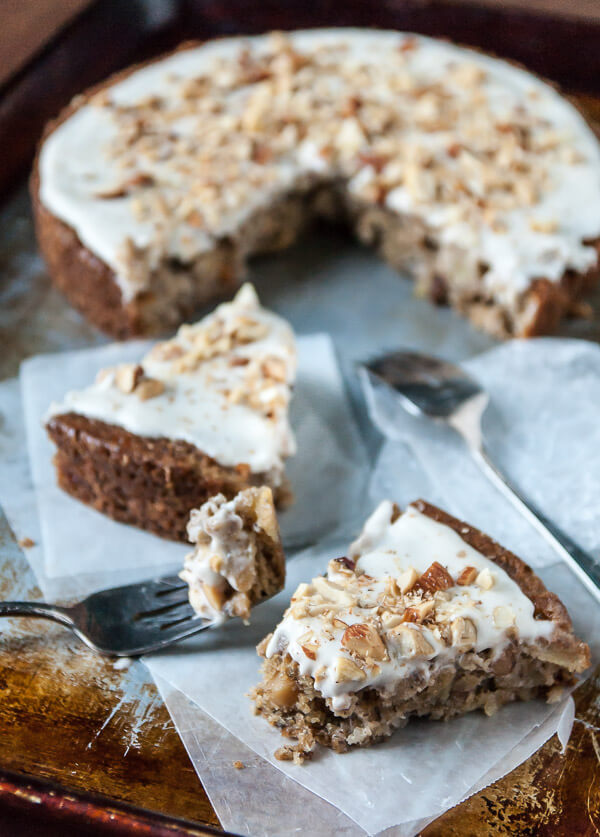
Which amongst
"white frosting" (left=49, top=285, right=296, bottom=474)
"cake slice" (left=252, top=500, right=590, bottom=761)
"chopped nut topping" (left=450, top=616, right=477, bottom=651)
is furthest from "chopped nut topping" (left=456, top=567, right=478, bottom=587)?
"white frosting" (left=49, top=285, right=296, bottom=474)

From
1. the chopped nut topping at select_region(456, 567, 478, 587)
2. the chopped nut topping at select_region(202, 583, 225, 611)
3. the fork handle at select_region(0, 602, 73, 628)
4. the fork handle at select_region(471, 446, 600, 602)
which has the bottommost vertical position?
the fork handle at select_region(471, 446, 600, 602)

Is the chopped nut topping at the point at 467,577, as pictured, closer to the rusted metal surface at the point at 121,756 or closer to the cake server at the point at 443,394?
the rusted metal surface at the point at 121,756

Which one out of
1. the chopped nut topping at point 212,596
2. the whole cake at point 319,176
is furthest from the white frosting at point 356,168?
the chopped nut topping at point 212,596

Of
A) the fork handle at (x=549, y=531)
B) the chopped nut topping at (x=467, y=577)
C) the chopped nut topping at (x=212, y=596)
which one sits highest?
the chopped nut topping at (x=212, y=596)

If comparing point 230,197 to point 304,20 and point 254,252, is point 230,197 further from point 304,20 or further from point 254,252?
point 304,20

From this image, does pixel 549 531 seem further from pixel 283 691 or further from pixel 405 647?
pixel 283 691

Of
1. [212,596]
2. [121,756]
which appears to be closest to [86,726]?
[121,756]

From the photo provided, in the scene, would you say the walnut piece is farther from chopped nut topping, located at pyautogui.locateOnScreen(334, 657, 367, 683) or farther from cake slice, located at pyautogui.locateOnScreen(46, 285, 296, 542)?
cake slice, located at pyautogui.locateOnScreen(46, 285, 296, 542)
